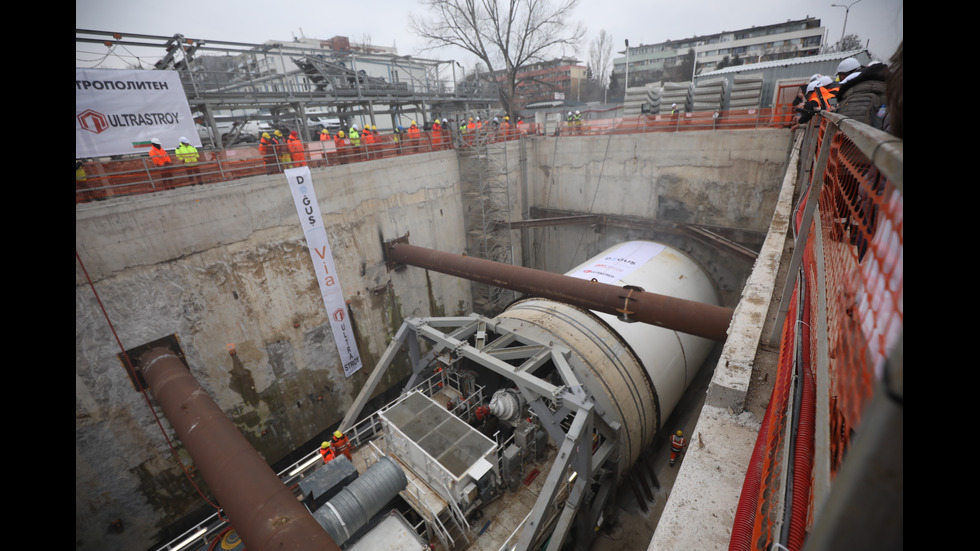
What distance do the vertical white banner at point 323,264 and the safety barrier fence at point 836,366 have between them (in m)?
10.3

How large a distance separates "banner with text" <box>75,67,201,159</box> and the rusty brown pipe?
642cm

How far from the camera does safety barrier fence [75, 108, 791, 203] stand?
7859 mm

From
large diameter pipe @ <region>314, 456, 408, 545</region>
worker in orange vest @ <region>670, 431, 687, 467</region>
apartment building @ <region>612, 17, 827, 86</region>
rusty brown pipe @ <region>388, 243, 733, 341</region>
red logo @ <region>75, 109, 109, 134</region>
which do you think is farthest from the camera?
apartment building @ <region>612, 17, 827, 86</region>

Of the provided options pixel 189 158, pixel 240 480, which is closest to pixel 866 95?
pixel 240 480

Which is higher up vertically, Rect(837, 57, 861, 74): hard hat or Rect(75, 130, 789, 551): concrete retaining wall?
Rect(837, 57, 861, 74): hard hat

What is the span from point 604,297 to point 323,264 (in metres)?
7.30

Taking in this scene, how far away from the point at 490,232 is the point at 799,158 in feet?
30.6

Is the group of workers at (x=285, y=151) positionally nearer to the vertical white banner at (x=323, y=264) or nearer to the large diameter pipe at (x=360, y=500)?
the vertical white banner at (x=323, y=264)

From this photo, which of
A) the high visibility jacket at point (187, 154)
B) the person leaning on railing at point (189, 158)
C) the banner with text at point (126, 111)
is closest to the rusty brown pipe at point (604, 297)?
the person leaning on railing at point (189, 158)

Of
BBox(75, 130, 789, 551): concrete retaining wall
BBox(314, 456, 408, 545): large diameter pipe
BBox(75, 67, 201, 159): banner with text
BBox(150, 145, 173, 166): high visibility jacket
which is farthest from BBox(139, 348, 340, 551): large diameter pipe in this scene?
BBox(75, 67, 201, 159): banner with text

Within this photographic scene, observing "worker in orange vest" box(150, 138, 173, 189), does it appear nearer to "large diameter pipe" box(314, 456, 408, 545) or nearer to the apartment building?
"large diameter pipe" box(314, 456, 408, 545)

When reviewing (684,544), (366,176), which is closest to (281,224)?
(366,176)

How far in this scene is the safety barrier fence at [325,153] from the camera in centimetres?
786
